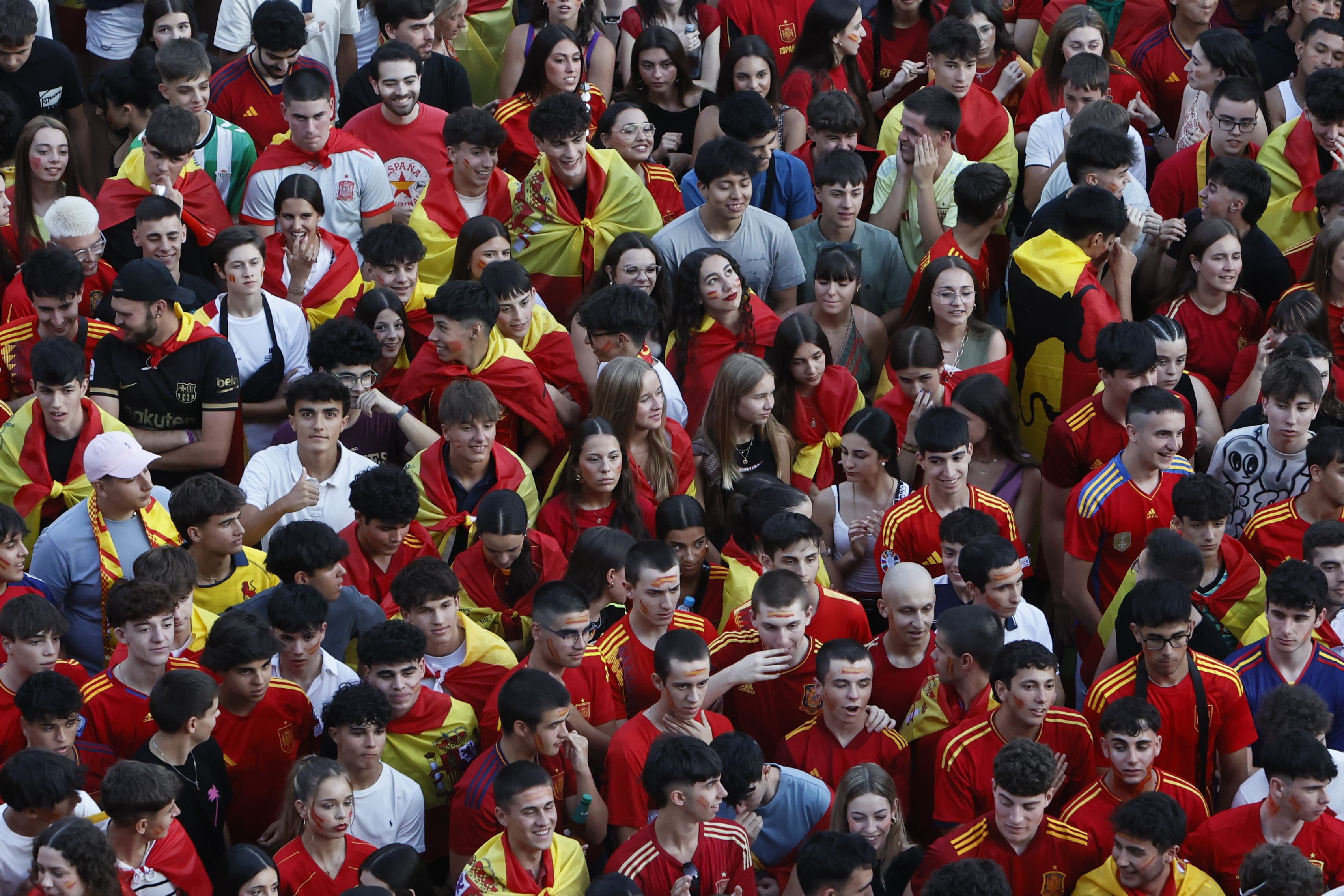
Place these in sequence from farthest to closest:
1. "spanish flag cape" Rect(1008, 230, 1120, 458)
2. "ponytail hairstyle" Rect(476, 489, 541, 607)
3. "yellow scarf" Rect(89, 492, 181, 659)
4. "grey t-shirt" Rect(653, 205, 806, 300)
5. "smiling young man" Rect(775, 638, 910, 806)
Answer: "grey t-shirt" Rect(653, 205, 806, 300) → "spanish flag cape" Rect(1008, 230, 1120, 458) → "ponytail hairstyle" Rect(476, 489, 541, 607) → "yellow scarf" Rect(89, 492, 181, 659) → "smiling young man" Rect(775, 638, 910, 806)

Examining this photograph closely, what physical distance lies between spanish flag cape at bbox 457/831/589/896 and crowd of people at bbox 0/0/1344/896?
0.05 feet

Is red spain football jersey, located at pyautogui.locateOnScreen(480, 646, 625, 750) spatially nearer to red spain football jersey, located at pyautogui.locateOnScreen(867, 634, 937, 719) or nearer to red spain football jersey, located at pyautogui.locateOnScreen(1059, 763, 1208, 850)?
red spain football jersey, located at pyautogui.locateOnScreen(867, 634, 937, 719)

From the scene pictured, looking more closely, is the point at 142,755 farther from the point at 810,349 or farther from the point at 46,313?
the point at 810,349

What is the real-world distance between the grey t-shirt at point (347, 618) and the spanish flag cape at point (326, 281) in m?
1.76

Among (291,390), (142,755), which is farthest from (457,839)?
(291,390)

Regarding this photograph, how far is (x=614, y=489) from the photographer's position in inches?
289

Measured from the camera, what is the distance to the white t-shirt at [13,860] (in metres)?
5.53

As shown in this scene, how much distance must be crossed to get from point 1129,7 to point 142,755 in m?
6.95

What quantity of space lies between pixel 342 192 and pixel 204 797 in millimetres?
3465

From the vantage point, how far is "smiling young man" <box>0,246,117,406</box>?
24.5ft

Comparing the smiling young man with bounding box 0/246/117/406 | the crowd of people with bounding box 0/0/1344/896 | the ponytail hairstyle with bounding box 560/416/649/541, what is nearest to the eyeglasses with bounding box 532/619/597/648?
the crowd of people with bounding box 0/0/1344/896

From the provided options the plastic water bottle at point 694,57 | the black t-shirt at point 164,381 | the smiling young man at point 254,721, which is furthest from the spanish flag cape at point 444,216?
the smiling young man at point 254,721

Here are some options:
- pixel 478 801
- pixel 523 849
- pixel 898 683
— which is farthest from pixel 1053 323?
pixel 523 849

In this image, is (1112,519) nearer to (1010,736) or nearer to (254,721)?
(1010,736)
